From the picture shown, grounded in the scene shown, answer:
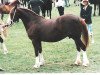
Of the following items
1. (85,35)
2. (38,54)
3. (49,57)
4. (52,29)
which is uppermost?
(52,29)

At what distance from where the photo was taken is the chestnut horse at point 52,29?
1253 cm

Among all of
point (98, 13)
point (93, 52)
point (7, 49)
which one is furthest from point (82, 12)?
point (98, 13)

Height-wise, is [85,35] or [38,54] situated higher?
[85,35]

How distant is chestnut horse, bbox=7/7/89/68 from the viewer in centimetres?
1253

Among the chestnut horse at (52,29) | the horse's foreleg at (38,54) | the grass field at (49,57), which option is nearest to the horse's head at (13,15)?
the chestnut horse at (52,29)

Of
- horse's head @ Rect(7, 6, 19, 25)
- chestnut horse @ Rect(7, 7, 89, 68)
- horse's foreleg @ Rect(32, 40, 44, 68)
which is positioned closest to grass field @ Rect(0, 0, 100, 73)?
horse's foreleg @ Rect(32, 40, 44, 68)

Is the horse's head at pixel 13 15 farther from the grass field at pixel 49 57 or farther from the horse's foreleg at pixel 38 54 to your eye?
the grass field at pixel 49 57

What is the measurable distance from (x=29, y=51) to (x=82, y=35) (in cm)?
340

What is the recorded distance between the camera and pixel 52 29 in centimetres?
1263

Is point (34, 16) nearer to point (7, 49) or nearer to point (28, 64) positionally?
point (28, 64)

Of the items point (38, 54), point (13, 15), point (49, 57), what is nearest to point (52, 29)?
point (38, 54)

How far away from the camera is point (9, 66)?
504 inches

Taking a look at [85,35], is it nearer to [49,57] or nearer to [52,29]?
[52,29]

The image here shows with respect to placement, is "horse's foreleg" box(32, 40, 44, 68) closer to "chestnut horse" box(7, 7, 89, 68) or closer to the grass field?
"chestnut horse" box(7, 7, 89, 68)
